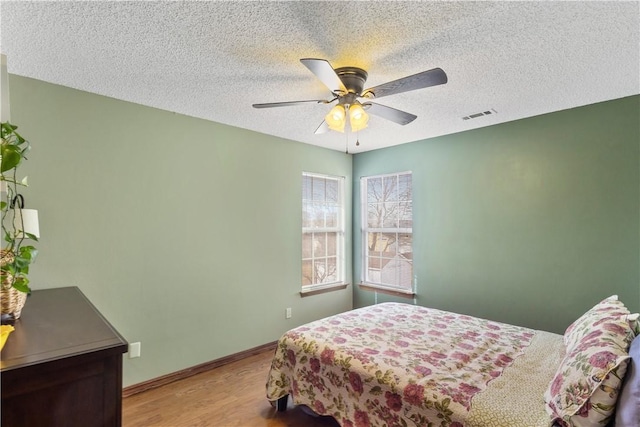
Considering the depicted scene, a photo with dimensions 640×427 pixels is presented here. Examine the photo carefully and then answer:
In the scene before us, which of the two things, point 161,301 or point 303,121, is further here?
point 303,121

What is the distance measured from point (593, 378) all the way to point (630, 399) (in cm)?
14

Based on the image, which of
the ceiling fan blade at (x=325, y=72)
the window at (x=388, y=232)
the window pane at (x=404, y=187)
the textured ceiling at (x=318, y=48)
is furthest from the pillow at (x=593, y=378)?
the window pane at (x=404, y=187)

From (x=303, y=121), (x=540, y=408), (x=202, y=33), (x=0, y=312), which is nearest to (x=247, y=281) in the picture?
(x=303, y=121)

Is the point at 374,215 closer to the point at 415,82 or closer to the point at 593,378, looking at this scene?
the point at 415,82

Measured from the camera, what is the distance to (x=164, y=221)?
9.41ft

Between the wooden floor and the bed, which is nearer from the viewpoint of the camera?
the bed

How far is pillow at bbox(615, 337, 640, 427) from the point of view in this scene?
1137mm

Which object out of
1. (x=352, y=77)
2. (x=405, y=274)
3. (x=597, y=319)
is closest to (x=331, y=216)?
(x=405, y=274)

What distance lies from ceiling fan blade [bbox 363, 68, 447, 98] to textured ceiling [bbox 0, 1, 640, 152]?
0.67ft

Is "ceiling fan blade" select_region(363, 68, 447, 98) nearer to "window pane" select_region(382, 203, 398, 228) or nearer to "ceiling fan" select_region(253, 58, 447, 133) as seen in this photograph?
"ceiling fan" select_region(253, 58, 447, 133)

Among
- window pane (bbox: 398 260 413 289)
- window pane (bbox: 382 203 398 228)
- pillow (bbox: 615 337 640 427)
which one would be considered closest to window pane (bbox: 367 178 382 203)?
window pane (bbox: 382 203 398 228)

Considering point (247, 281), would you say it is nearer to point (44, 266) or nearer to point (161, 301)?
point (161, 301)

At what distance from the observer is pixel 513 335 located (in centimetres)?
242

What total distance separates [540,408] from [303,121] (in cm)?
272
